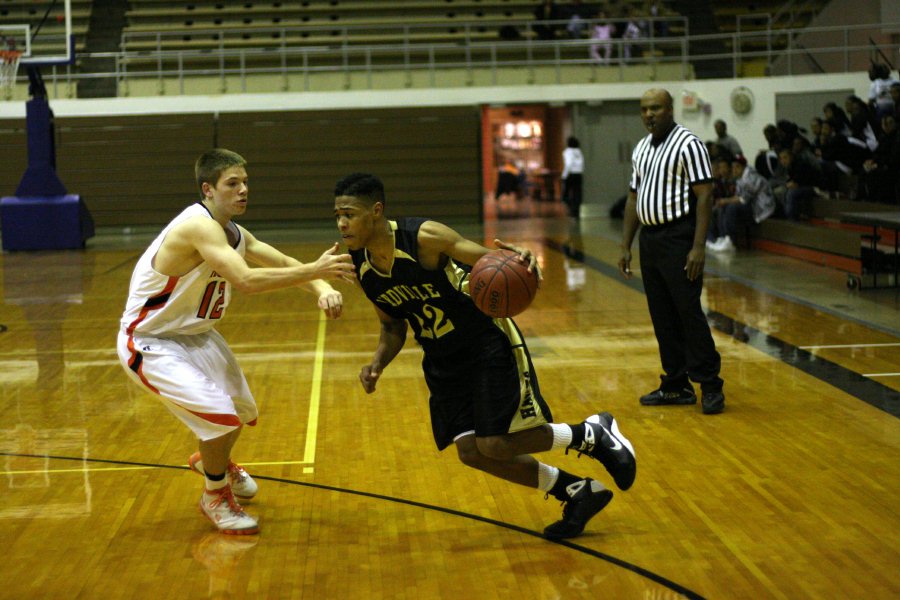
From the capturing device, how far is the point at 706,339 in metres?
6.46

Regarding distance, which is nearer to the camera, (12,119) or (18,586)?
(18,586)

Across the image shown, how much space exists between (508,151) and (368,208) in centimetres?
2634

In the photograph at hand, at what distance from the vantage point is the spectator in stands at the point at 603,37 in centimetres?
2270

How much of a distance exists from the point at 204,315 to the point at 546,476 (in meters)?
1.58

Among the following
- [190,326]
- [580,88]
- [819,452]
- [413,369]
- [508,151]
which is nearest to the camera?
[190,326]

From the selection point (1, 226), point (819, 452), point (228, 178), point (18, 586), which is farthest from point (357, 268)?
point (1, 226)

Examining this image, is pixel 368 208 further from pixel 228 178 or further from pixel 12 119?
pixel 12 119

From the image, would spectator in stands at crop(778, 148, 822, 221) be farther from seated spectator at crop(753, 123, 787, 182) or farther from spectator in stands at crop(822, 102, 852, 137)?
spectator in stands at crop(822, 102, 852, 137)

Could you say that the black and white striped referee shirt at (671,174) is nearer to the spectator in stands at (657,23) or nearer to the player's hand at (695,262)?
the player's hand at (695,262)

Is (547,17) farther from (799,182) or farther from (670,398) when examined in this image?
(670,398)

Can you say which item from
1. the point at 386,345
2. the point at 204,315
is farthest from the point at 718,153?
the point at 204,315

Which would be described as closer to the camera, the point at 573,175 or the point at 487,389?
the point at 487,389

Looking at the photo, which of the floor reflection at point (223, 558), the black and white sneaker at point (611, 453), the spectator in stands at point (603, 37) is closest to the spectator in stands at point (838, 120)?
the spectator in stands at point (603, 37)

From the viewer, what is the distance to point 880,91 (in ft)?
53.1
